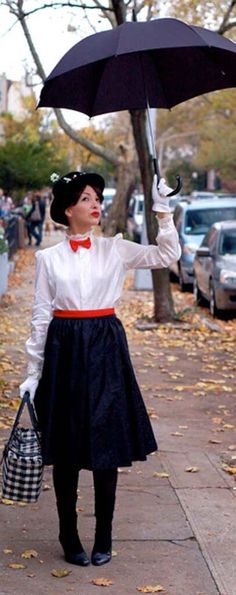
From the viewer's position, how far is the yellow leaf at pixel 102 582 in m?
5.59

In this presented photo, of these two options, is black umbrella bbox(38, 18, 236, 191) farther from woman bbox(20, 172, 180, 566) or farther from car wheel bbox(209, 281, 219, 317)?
car wheel bbox(209, 281, 219, 317)

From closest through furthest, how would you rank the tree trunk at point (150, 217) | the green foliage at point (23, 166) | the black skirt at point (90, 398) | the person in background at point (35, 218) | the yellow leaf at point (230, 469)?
the black skirt at point (90, 398), the yellow leaf at point (230, 469), the tree trunk at point (150, 217), the person in background at point (35, 218), the green foliage at point (23, 166)

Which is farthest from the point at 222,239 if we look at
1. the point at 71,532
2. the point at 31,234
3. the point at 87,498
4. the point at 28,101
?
the point at 28,101

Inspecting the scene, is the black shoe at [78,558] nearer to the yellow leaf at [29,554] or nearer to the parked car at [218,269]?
the yellow leaf at [29,554]

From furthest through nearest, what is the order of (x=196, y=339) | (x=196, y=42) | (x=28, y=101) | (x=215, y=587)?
(x=28, y=101) → (x=196, y=339) → (x=196, y=42) → (x=215, y=587)

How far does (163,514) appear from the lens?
6.86 metres

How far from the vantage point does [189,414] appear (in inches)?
408

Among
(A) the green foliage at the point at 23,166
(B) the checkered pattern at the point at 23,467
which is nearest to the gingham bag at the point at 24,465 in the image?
(B) the checkered pattern at the point at 23,467

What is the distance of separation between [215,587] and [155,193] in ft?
5.95

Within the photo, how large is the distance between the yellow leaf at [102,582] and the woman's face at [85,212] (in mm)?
1623

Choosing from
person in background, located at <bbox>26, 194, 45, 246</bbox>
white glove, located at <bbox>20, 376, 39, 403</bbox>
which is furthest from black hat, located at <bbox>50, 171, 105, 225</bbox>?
person in background, located at <bbox>26, 194, 45, 246</bbox>

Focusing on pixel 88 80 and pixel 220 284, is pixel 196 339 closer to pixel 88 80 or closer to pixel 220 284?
pixel 220 284

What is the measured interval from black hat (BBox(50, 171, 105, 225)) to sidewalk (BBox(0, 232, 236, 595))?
1.67m

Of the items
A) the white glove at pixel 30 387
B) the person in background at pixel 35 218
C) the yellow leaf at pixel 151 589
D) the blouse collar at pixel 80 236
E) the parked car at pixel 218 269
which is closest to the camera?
the yellow leaf at pixel 151 589
